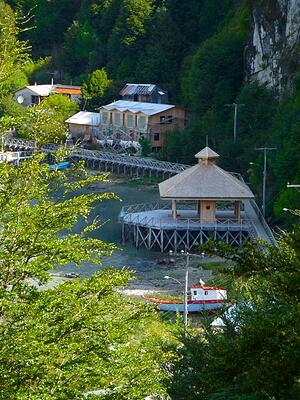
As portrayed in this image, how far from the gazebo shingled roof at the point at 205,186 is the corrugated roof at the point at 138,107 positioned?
74.9 ft

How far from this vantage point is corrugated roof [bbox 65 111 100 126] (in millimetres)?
65125

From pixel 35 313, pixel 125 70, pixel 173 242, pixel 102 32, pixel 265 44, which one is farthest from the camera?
pixel 102 32

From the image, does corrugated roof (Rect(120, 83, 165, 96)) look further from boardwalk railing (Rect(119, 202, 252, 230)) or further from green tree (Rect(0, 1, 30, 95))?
green tree (Rect(0, 1, 30, 95))

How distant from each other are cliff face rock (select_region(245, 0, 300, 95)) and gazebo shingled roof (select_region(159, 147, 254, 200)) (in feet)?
45.1

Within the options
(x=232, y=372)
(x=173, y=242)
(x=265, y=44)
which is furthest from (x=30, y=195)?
(x=265, y=44)

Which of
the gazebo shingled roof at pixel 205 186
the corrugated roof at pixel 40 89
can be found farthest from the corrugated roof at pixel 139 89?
the gazebo shingled roof at pixel 205 186

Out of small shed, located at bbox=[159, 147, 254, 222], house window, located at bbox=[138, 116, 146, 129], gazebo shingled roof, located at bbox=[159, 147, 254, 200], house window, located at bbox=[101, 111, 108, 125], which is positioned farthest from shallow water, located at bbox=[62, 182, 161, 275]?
house window, located at bbox=[101, 111, 108, 125]

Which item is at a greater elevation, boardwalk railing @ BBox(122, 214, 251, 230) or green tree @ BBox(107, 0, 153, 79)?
green tree @ BBox(107, 0, 153, 79)

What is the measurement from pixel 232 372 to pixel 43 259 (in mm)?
2538

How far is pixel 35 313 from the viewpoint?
10.2 meters

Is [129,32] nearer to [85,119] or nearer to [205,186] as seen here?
[85,119]

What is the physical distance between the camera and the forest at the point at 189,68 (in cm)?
4416

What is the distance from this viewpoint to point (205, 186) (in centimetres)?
3784

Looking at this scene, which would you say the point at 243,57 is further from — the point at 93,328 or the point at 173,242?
the point at 93,328
